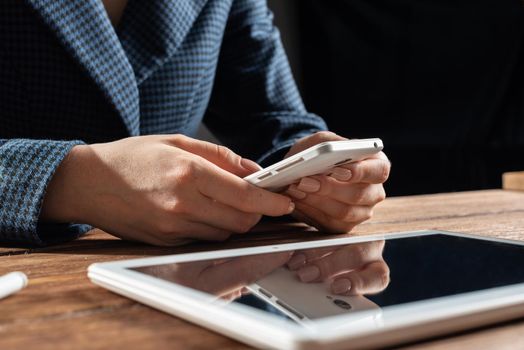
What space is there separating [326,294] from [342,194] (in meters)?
0.34

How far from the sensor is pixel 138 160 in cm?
56

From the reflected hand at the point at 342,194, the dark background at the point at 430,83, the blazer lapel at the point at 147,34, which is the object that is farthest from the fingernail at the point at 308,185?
the dark background at the point at 430,83

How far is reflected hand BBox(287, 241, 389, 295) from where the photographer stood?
33 cm

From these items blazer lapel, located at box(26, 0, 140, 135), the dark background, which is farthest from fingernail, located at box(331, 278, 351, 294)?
the dark background

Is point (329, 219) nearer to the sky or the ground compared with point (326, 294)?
nearer to the ground

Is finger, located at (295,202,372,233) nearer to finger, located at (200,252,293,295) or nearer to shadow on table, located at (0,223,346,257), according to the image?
shadow on table, located at (0,223,346,257)

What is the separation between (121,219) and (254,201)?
4.9 inches

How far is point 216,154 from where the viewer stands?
0.59 metres

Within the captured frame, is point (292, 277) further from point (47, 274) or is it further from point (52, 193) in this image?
point (52, 193)

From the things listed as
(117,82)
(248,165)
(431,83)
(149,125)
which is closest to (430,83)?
(431,83)

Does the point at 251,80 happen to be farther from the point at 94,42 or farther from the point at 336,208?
the point at 336,208

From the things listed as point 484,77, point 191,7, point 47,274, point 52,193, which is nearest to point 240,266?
point 47,274

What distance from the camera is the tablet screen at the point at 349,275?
0.30m

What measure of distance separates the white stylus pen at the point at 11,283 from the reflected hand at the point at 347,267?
16 centimetres
